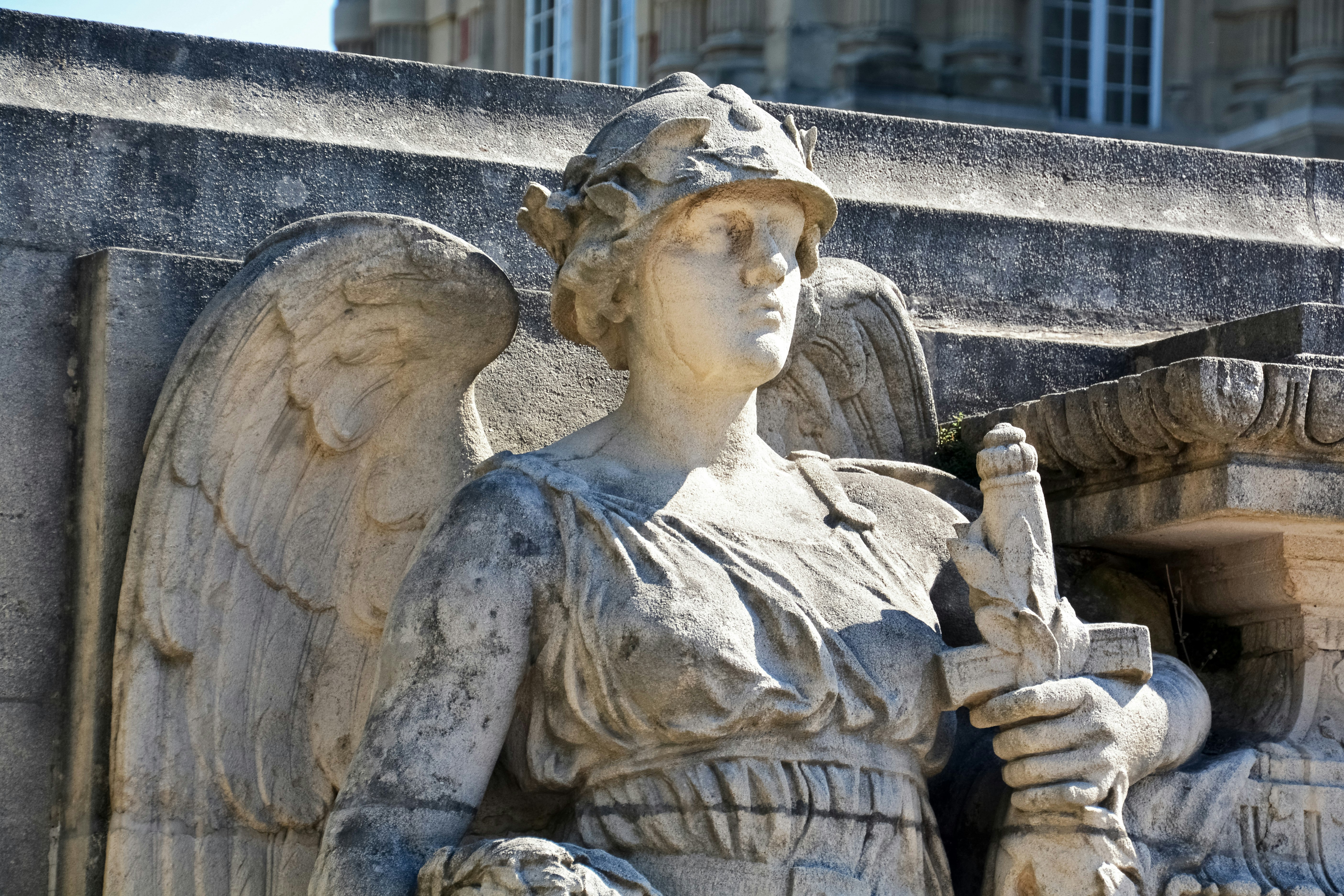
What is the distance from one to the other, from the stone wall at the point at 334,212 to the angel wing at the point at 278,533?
16 cm

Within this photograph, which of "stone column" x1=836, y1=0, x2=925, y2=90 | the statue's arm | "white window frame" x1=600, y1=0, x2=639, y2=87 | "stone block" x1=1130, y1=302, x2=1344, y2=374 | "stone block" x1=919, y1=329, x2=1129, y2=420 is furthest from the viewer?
"white window frame" x1=600, y1=0, x2=639, y2=87

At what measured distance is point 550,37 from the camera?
82.2 feet

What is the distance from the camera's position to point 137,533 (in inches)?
193

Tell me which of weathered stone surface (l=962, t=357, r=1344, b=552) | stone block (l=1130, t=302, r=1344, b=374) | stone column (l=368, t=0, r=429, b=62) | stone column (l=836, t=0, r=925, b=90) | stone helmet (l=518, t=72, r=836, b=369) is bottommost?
weathered stone surface (l=962, t=357, r=1344, b=552)

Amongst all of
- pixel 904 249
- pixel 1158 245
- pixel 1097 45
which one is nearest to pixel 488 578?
pixel 904 249

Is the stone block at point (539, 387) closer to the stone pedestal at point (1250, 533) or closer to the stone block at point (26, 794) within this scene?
the stone pedestal at point (1250, 533)

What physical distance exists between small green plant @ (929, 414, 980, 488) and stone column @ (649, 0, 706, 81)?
16373 mm

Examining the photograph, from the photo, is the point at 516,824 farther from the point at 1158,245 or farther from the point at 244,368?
the point at 1158,245

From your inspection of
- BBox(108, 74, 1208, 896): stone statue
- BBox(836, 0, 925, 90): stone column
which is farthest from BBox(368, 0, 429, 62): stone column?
BBox(108, 74, 1208, 896): stone statue

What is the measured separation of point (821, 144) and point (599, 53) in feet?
60.2

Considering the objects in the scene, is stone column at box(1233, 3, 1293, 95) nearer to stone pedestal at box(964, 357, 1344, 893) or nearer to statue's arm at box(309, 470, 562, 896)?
stone pedestal at box(964, 357, 1344, 893)

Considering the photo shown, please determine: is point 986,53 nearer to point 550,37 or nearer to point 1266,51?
point 1266,51

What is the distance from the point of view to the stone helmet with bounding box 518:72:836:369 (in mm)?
4586

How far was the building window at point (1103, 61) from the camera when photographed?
70.3 feet
